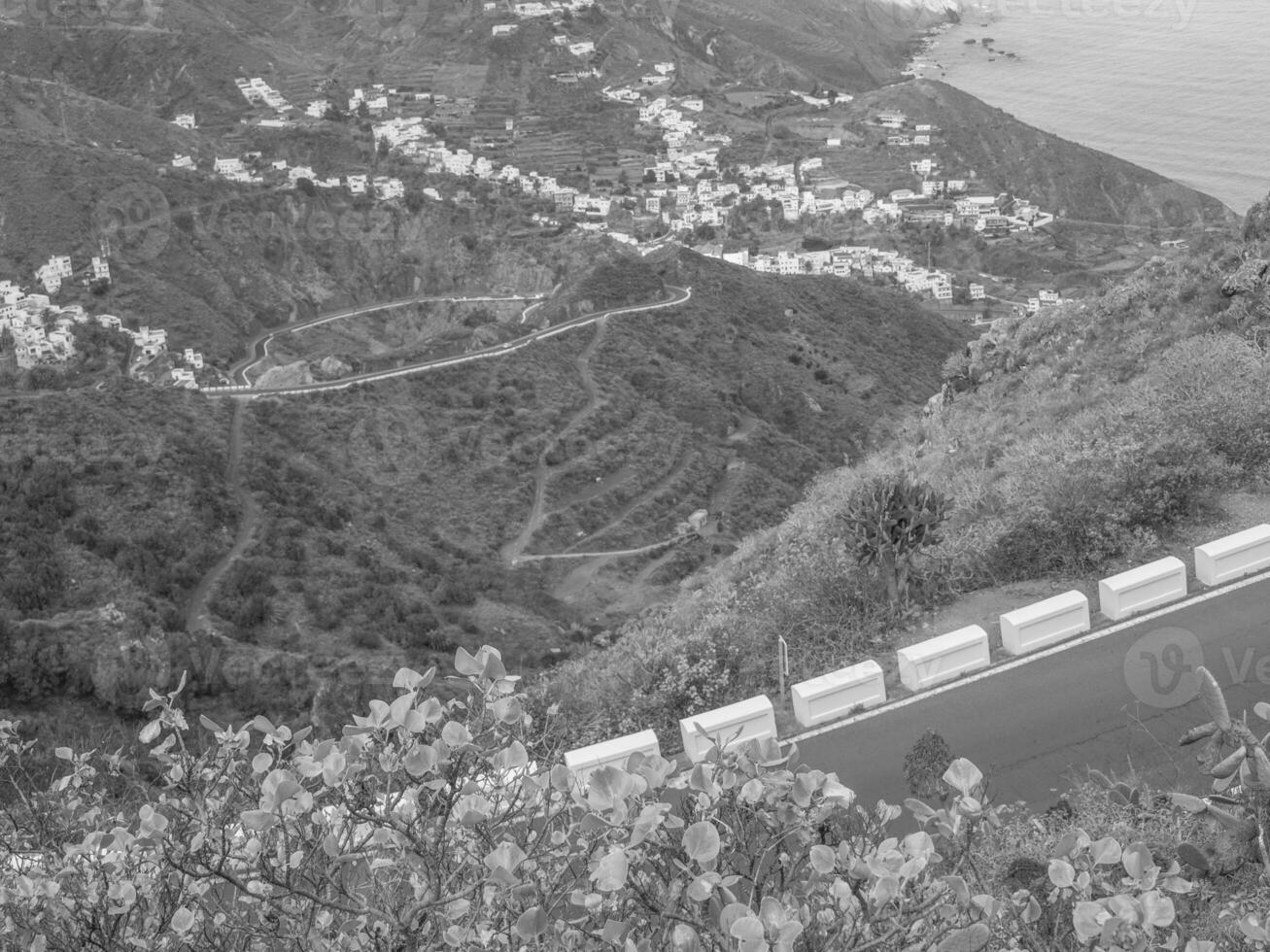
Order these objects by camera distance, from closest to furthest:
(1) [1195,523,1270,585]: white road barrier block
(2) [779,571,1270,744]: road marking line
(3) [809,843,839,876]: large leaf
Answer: (3) [809,843,839,876]: large leaf
(2) [779,571,1270,744]: road marking line
(1) [1195,523,1270,585]: white road barrier block

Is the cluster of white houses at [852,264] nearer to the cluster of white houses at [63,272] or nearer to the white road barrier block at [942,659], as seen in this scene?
the cluster of white houses at [63,272]

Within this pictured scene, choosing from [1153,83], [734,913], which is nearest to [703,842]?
[734,913]

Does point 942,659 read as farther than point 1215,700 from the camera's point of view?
Yes

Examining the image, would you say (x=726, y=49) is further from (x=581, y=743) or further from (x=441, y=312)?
(x=581, y=743)

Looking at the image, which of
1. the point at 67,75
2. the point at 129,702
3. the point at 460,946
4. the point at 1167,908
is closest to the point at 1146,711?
the point at 1167,908

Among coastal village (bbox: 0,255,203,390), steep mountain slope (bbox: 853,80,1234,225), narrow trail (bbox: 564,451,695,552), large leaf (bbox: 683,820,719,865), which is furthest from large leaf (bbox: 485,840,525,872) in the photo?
steep mountain slope (bbox: 853,80,1234,225)

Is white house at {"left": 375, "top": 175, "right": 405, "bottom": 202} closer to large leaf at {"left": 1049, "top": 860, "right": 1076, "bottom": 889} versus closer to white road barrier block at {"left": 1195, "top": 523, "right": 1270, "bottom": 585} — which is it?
white road barrier block at {"left": 1195, "top": 523, "right": 1270, "bottom": 585}

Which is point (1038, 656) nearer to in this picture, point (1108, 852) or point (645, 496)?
point (1108, 852)

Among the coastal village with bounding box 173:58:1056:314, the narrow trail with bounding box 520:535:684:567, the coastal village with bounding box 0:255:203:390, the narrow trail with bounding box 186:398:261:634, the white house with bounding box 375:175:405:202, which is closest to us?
the narrow trail with bounding box 186:398:261:634
